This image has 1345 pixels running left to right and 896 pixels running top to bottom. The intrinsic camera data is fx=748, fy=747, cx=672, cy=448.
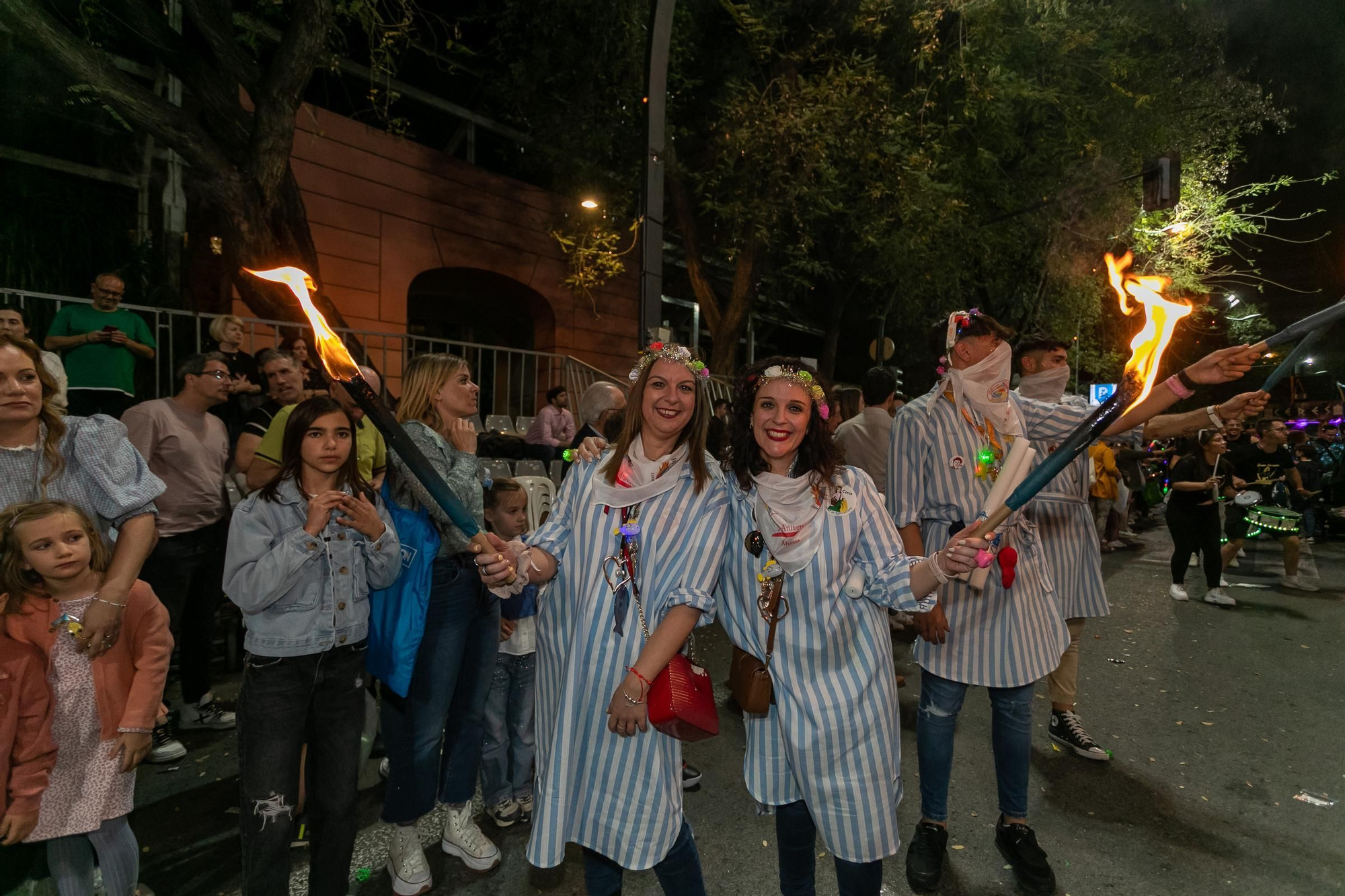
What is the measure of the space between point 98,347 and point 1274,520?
1322cm

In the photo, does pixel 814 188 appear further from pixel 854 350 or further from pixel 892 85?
pixel 854 350

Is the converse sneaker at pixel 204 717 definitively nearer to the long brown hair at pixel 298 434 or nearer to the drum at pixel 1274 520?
the long brown hair at pixel 298 434

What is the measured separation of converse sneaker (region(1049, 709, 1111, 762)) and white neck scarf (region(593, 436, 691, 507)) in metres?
3.64

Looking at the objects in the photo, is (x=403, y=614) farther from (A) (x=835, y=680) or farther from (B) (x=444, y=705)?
(A) (x=835, y=680)

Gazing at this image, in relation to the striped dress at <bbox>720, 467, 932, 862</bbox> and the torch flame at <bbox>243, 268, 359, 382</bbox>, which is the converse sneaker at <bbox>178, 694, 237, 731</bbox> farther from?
the striped dress at <bbox>720, 467, 932, 862</bbox>

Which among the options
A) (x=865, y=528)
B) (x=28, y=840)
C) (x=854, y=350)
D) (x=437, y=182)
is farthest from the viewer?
(x=854, y=350)

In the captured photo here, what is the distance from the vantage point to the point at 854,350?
28.2 meters

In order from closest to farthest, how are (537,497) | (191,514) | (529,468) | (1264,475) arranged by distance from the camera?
(191,514) < (537,497) < (529,468) < (1264,475)

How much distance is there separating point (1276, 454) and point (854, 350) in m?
18.4

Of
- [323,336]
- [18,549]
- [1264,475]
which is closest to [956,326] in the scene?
[323,336]

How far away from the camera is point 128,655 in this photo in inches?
104

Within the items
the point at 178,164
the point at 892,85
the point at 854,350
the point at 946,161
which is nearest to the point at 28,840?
the point at 178,164

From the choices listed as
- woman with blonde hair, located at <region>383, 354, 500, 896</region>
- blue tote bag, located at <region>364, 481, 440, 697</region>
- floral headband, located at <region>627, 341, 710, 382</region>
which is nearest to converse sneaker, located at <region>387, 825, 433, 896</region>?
woman with blonde hair, located at <region>383, 354, 500, 896</region>

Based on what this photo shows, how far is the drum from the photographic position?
9.72 meters
